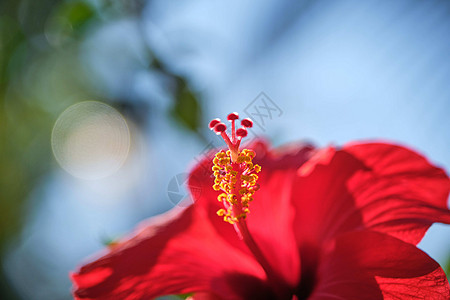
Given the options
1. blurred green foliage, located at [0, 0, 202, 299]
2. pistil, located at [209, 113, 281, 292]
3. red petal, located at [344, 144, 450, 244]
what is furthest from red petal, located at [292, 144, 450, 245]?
blurred green foliage, located at [0, 0, 202, 299]

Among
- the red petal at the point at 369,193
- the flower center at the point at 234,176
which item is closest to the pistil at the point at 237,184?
the flower center at the point at 234,176

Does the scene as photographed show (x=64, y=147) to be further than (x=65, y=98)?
No

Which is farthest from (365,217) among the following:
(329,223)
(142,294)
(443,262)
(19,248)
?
(19,248)

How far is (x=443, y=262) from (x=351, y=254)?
14.4 inches

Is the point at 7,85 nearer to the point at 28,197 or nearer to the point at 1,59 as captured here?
the point at 1,59

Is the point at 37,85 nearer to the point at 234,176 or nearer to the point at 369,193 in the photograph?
the point at 234,176

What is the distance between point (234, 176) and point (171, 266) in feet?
0.67

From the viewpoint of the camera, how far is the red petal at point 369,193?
85 centimetres

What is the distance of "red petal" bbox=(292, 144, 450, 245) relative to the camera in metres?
0.85

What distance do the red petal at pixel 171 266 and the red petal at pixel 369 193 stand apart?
15 cm

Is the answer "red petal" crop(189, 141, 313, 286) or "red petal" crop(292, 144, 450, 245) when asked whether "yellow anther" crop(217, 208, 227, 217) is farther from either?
"red petal" crop(292, 144, 450, 245)

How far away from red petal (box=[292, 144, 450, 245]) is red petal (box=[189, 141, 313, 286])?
0.03m

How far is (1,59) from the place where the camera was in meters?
2.54

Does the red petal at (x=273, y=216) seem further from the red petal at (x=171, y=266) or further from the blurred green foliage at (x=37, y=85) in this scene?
the blurred green foliage at (x=37, y=85)
